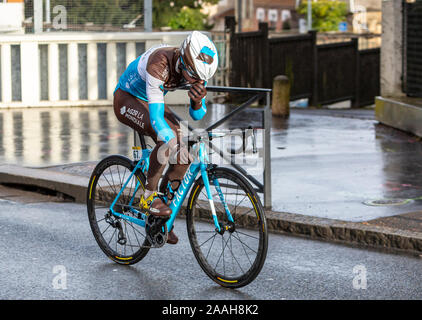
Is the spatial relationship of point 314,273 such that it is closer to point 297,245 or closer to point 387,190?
point 297,245

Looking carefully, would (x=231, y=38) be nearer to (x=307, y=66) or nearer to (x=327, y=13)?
(x=307, y=66)

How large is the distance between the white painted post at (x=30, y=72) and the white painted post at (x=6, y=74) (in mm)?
231

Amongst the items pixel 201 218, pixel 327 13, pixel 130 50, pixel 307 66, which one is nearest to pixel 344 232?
pixel 201 218

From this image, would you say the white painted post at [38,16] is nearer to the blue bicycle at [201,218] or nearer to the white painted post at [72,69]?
the white painted post at [72,69]

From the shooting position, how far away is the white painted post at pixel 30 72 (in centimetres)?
1673

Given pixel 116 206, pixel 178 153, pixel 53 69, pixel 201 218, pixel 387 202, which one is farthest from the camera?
pixel 53 69

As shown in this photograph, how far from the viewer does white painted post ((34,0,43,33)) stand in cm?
1664

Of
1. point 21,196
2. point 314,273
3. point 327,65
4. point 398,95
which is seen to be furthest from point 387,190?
point 327,65

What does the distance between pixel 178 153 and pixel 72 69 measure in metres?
11.3

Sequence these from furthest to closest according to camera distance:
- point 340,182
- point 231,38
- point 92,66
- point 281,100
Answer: point 231,38
point 92,66
point 281,100
point 340,182

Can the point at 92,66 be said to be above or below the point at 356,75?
above

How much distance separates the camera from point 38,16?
1681cm

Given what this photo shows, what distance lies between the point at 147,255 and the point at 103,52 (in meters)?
10.8
